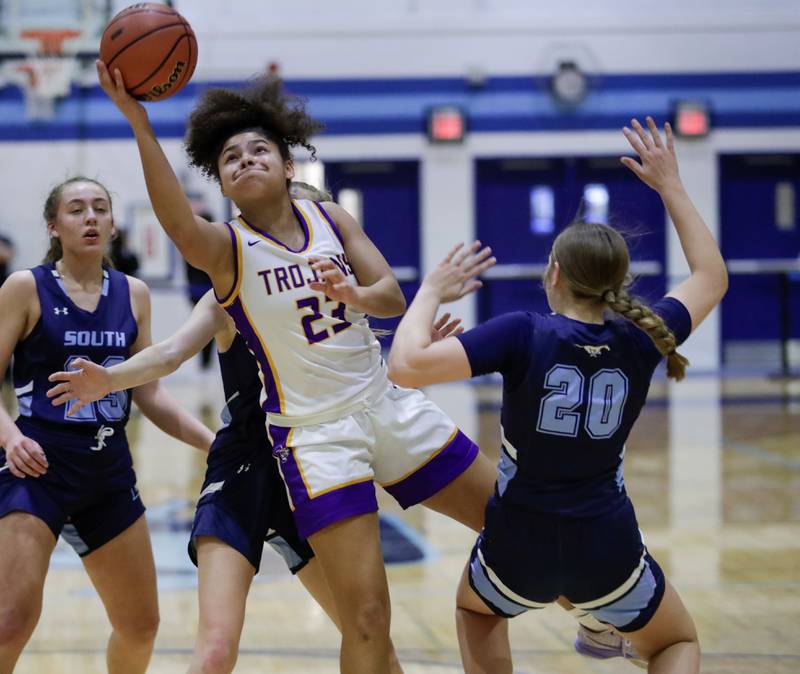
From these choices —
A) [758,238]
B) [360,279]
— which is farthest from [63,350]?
[758,238]

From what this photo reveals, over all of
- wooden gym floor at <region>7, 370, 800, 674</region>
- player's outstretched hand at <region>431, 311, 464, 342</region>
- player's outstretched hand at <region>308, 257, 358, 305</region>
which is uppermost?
player's outstretched hand at <region>308, 257, 358, 305</region>

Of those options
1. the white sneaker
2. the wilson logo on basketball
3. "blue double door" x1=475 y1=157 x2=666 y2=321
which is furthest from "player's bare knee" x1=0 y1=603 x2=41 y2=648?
"blue double door" x1=475 y1=157 x2=666 y2=321

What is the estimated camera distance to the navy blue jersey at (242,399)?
3430mm

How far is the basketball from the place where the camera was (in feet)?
9.95

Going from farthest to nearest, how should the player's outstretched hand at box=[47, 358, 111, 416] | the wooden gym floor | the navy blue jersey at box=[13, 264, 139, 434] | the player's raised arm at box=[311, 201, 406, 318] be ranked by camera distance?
the wooden gym floor → the navy blue jersey at box=[13, 264, 139, 434] → the player's outstretched hand at box=[47, 358, 111, 416] → the player's raised arm at box=[311, 201, 406, 318]

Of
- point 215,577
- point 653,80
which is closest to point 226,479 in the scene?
point 215,577

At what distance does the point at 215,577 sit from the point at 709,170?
43.8 ft

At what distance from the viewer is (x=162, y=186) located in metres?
2.95

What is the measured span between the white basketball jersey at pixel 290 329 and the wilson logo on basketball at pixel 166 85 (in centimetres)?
41

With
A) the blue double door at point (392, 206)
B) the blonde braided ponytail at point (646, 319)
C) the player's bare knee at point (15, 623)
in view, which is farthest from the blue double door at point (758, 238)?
the player's bare knee at point (15, 623)

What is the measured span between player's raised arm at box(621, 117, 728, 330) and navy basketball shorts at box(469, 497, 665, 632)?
1.95ft

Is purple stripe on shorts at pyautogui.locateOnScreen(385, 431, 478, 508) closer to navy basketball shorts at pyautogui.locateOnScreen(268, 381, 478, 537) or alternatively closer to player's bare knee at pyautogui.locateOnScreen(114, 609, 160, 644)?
navy basketball shorts at pyautogui.locateOnScreen(268, 381, 478, 537)

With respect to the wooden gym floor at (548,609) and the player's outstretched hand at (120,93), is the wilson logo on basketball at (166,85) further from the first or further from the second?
the wooden gym floor at (548,609)

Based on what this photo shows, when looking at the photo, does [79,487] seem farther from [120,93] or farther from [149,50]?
[149,50]
